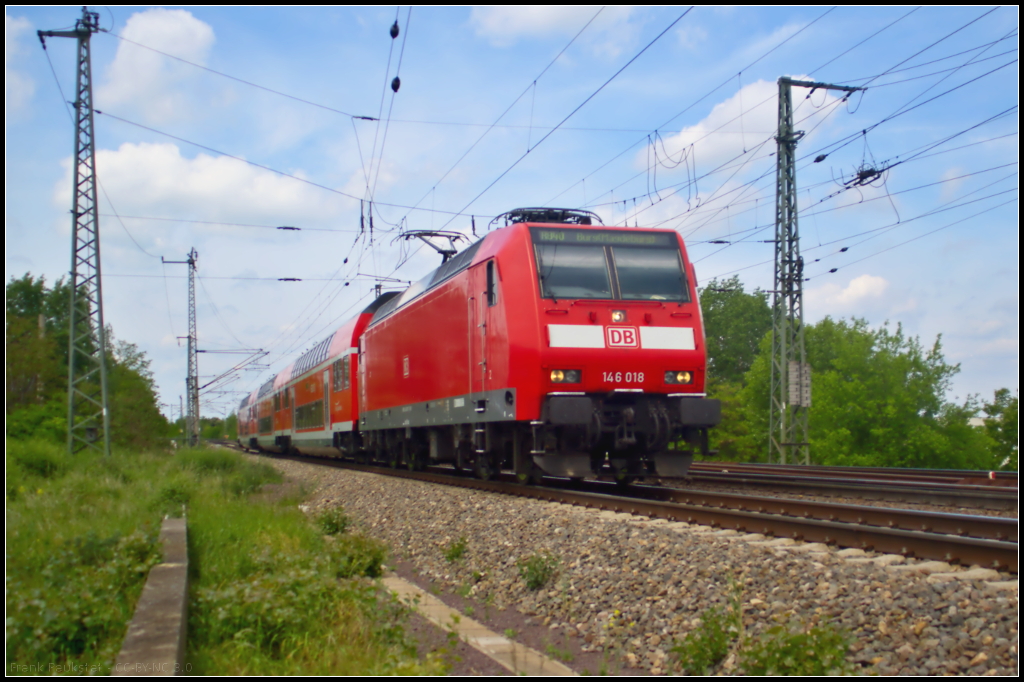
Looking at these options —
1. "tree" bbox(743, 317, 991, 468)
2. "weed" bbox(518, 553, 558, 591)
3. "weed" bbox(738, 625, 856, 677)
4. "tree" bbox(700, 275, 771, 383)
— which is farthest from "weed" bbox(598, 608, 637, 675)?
"tree" bbox(700, 275, 771, 383)

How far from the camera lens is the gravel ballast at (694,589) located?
16.0 ft

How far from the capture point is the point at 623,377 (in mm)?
11234

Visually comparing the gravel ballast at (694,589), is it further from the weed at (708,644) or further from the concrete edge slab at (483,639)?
the concrete edge slab at (483,639)

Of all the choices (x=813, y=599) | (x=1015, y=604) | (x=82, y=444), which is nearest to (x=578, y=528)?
(x=813, y=599)

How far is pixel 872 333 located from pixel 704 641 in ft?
110

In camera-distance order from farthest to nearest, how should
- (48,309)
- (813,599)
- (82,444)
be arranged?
(48,309) → (82,444) → (813,599)

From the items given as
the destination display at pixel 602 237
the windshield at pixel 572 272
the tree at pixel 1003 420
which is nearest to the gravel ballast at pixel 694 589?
the windshield at pixel 572 272

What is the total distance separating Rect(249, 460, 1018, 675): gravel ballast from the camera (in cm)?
486

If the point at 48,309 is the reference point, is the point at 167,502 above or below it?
below

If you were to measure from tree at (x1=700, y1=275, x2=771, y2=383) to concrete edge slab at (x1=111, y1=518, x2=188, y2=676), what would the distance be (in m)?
63.0

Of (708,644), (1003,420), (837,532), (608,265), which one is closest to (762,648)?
(708,644)

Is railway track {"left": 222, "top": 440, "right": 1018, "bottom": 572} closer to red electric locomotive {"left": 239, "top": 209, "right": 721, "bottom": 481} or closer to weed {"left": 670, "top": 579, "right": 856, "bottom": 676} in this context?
red electric locomotive {"left": 239, "top": 209, "right": 721, "bottom": 481}

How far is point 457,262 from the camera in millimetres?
14336

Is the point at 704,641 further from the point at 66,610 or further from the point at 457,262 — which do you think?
the point at 457,262
